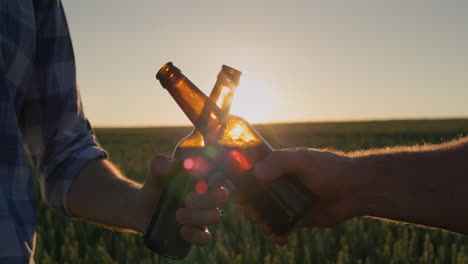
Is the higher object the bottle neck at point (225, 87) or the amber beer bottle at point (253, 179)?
the bottle neck at point (225, 87)

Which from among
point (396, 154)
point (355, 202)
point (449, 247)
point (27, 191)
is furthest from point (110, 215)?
point (449, 247)

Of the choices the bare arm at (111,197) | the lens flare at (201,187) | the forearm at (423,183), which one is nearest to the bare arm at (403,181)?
the forearm at (423,183)

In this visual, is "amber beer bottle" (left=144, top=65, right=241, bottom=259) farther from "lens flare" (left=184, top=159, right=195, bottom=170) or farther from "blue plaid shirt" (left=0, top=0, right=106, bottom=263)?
"blue plaid shirt" (left=0, top=0, right=106, bottom=263)

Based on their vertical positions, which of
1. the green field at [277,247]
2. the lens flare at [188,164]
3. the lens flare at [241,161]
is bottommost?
the green field at [277,247]

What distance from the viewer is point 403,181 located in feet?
4.41

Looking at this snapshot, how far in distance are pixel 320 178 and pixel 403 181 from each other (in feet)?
0.91

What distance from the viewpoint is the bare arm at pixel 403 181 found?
1300 millimetres

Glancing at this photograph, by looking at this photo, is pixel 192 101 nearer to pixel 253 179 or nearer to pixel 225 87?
pixel 225 87

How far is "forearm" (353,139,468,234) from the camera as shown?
1312mm

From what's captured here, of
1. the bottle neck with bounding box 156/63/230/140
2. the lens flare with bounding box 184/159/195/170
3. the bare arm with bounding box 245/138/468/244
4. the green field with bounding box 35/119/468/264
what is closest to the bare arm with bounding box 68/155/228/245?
the lens flare with bounding box 184/159/195/170

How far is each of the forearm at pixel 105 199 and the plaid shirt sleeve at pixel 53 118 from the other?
0.03m

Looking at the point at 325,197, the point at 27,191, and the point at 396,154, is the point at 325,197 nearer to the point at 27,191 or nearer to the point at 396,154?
the point at 396,154

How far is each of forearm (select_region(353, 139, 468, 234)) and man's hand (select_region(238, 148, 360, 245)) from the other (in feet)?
0.20

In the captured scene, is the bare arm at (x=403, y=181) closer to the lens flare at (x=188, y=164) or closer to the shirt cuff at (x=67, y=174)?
the lens flare at (x=188, y=164)
